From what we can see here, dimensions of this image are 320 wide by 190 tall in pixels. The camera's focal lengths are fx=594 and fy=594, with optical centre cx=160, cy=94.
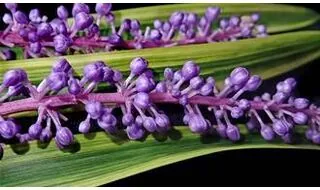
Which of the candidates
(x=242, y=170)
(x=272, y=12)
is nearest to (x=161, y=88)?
(x=242, y=170)

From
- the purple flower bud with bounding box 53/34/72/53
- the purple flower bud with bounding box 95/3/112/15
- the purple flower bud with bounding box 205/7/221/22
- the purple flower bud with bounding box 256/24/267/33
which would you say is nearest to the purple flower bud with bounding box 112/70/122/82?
the purple flower bud with bounding box 53/34/72/53

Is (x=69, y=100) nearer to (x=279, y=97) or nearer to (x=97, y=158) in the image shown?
(x=97, y=158)

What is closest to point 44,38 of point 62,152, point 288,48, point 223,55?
point 62,152

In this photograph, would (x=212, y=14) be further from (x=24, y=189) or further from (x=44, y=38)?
(x=24, y=189)

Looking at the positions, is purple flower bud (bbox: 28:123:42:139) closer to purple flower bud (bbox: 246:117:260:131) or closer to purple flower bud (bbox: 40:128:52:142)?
purple flower bud (bbox: 40:128:52:142)

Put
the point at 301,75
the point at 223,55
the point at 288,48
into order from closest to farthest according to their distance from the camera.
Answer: the point at 223,55 < the point at 288,48 < the point at 301,75

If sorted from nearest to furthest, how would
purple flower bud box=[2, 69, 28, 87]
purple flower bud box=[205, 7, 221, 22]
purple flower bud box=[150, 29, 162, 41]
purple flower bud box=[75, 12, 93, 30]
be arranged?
purple flower bud box=[2, 69, 28, 87]
purple flower bud box=[75, 12, 93, 30]
purple flower bud box=[150, 29, 162, 41]
purple flower bud box=[205, 7, 221, 22]
